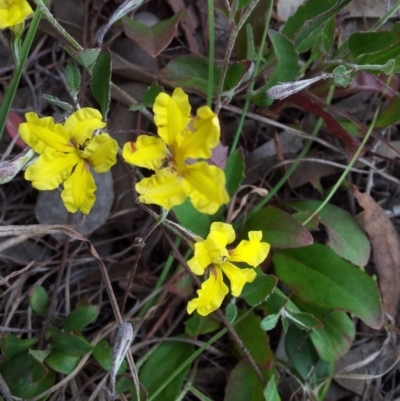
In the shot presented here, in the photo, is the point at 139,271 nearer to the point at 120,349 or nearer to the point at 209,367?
the point at 209,367

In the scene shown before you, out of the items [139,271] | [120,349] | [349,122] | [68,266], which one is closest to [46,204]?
[68,266]

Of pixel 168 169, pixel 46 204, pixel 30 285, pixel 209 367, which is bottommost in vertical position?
pixel 209 367

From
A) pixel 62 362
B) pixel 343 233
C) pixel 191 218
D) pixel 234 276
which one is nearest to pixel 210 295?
pixel 234 276

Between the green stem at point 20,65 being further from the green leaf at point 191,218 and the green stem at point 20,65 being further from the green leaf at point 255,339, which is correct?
the green leaf at point 255,339

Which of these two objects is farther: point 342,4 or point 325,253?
point 325,253

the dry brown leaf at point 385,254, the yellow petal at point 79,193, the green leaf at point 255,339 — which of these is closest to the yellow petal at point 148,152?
the yellow petal at point 79,193

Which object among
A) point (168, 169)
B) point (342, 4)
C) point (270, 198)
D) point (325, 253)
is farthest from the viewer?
point (270, 198)

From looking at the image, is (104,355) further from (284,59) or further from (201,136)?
(284,59)
